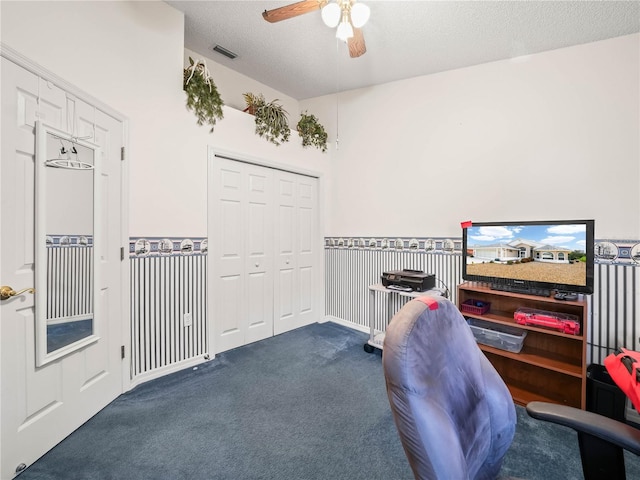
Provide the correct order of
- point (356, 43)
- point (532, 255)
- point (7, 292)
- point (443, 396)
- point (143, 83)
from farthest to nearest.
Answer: point (143, 83), point (532, 255), point (356, 43), point (7, 292), point (443, 396)

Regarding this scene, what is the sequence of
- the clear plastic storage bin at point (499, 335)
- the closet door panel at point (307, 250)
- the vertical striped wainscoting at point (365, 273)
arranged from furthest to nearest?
the closet door panel at point (307, 250) < the vertical striped wainscoting at point (365, 273) < the clear plastic storage bin at point (499, 335)

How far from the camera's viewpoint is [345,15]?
5.69ft

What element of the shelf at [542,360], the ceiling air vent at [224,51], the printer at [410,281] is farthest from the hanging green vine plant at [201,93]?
the shelf at [542,360]

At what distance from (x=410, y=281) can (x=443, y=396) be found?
2.00 metres

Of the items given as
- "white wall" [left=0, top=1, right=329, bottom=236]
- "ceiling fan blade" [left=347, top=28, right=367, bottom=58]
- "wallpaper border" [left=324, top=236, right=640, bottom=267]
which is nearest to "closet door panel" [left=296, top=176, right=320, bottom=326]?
"wallpaper border" [left=324, top=236, right=640, bottom=267]

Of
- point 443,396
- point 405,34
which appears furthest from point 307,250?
point 443,396

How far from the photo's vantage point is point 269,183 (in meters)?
3.30

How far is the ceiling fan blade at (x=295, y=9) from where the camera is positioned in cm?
174

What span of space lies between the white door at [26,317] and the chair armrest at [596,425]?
230 cm

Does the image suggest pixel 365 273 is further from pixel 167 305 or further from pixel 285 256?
pixel 167 305

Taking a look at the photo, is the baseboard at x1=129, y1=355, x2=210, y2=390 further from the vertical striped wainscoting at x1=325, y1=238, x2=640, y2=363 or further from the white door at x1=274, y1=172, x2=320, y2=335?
the vertical striped wainscoting at x1=325, y1=238, x2=640, y2=363

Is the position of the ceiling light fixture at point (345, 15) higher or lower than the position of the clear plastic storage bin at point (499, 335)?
higher

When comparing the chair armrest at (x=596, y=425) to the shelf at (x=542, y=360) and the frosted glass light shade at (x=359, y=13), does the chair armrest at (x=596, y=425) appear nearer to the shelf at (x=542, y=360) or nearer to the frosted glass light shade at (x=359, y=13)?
the shelf at (x=542, y=360)

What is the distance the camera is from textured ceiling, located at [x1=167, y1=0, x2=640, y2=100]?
7.07 feet
